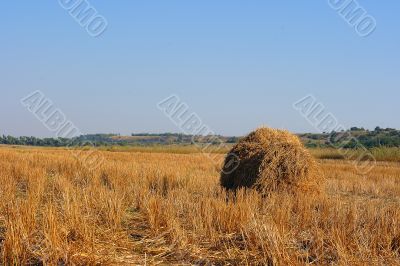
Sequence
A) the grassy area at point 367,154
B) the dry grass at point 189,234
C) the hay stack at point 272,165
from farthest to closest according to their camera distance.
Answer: the grassy area at point 367,154, the hay stack at point 272,165, the dry grass at point 189,234

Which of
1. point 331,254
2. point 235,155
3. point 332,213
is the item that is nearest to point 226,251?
point 331,254

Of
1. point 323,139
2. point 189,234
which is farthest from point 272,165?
point 323,139

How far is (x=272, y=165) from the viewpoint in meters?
9.99

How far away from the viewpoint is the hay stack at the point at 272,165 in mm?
9930

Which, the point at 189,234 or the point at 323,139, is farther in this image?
the point at 323,139

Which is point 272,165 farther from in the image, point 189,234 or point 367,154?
point 367,154

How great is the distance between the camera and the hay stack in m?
9.93

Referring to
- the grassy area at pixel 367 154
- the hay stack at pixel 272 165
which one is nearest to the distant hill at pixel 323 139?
Result: the grassy area at pixel 367 154

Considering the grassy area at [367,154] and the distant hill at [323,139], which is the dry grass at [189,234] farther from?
the grassy area at [367,154]

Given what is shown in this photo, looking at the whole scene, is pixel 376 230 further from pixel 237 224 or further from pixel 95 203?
pixel 95 203

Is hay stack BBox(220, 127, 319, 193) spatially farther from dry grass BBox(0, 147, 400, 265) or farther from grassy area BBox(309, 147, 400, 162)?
grassy area BBox(309, 147, 400, 162)

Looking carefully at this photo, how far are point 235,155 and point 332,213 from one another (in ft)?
13.6

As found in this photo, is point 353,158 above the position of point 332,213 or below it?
above

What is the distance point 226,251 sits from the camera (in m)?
4.86
